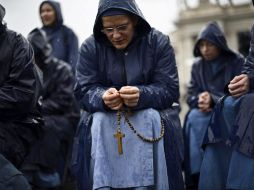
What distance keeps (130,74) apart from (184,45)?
127ft

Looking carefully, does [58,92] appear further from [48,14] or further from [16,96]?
[16,96]

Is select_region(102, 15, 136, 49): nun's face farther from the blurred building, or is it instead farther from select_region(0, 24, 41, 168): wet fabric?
the blurred building

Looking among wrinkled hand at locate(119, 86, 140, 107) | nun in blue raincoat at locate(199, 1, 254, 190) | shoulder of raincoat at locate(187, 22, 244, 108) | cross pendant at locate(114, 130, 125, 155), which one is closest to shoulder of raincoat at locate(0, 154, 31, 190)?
cross pendant at locate(114, 130, 125, 155)

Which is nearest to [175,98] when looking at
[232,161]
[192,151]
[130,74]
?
[130,74]

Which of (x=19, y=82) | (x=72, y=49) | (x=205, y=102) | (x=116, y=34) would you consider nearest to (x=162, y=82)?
(x=116, y=34)

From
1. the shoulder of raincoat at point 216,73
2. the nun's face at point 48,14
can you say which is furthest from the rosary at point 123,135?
the nun's face at point 48,14

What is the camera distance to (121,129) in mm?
3578

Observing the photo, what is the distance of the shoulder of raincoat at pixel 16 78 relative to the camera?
11.5ft

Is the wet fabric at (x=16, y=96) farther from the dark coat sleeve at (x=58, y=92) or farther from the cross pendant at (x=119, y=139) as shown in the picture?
the dark coat sleeve at (x=58, y=92)

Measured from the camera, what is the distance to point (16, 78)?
3.58 metres

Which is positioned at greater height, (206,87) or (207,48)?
(207,48)

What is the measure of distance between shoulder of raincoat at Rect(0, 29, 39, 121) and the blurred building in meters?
33.2

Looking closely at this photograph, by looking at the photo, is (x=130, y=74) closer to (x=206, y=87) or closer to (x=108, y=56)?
(x=108, y=56)

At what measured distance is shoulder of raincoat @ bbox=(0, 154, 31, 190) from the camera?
3041 millimetres
